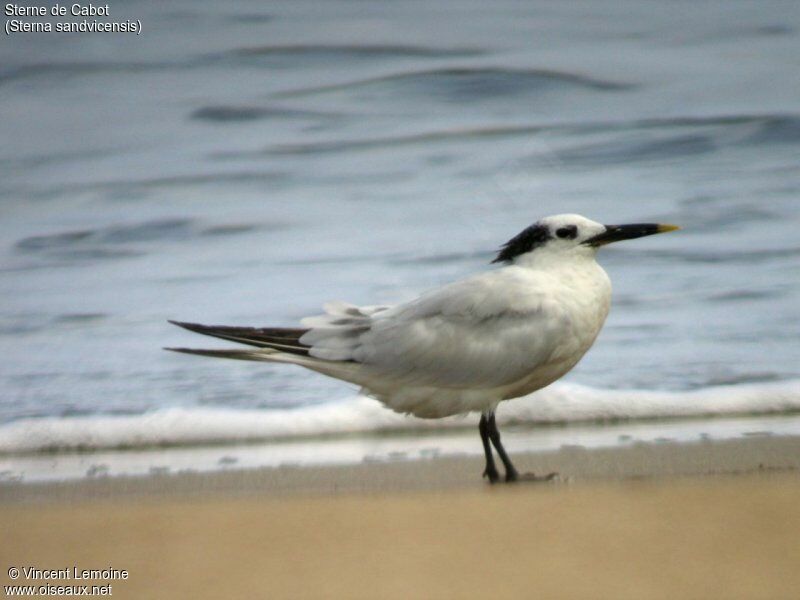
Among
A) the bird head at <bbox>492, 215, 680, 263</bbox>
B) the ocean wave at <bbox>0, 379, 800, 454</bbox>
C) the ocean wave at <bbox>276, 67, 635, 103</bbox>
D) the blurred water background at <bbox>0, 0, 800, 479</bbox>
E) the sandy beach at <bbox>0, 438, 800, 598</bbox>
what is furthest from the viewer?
the ocean wave at <bbox>276, 67, 635, 103</bbox>

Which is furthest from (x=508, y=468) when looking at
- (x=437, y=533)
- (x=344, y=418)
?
(x=344, y=418)

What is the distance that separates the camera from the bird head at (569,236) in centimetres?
288

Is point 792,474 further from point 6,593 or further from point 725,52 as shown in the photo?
point 725,52

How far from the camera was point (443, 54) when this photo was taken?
4047 mm

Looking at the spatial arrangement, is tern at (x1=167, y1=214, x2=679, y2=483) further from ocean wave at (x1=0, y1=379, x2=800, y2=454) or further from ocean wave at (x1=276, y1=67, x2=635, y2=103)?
ocean wave at (x1=276, y1=67, x2=635, y2=103)

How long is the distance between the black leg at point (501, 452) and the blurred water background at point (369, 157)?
1.06m

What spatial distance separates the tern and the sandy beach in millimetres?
Result: 197

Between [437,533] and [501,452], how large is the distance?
517 millimetres

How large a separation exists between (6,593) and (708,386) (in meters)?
2.04

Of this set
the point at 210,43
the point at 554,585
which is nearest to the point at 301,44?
the point at 210,43

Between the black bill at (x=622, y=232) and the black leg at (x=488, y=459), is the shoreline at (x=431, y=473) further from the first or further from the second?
the black bill at (x=622, y=232)

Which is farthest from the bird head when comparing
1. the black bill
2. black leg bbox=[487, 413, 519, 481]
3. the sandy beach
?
the sandy beach

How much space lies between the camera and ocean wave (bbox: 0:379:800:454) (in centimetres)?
337

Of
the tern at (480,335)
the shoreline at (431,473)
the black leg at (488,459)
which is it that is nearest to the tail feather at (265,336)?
the tern at (480,335)
